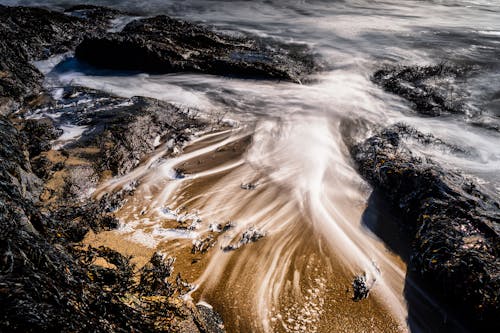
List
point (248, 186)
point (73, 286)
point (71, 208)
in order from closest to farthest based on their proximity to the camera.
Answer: point (73, 286), point (71, 208), point (248, 186)

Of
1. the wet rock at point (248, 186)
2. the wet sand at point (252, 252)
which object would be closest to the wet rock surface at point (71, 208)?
the wet sand at point (252, 252)

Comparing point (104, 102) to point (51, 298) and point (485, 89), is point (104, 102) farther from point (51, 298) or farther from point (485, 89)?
point (485, 89)

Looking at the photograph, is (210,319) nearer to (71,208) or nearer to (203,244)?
(203,244)

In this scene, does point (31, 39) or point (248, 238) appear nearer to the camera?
point (248, 238)

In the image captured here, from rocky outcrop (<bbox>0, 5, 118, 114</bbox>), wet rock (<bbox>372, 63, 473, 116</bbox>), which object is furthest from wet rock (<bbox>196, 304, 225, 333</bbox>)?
wet rock (<bbox>372, 63, 473, 116</bbox>)

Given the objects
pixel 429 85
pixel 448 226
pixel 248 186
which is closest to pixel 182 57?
pixel 248 186

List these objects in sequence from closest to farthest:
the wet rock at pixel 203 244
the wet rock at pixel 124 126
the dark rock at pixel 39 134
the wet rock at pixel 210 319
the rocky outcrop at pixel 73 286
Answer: the rocky outcrop at pixel 73 286
the wet rock at pixel 210 319
the wet rock at pixel 203 244
the dark rock at pixel 39 134
the wet rock at pixel 124 126

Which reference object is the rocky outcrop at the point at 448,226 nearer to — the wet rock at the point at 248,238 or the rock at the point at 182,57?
the wet rock at the point at 248,238
